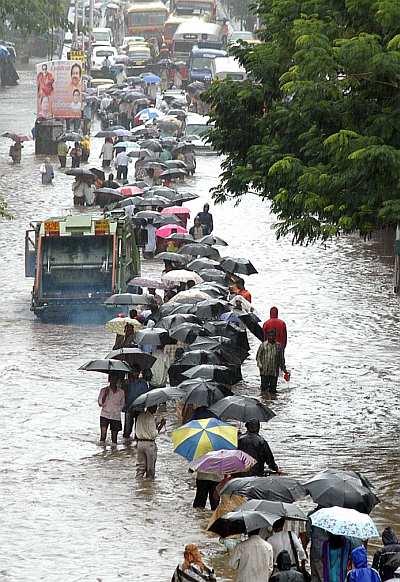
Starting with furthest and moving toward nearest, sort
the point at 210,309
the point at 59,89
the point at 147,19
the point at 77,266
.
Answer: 1. the point at 147,19
2. the point at 59,89
3. the point at 77,266
4. the point at 210,309

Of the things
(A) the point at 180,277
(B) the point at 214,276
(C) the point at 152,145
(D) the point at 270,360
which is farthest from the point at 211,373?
(C) the point at 152,145

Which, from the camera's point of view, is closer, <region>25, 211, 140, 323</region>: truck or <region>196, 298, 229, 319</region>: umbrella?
<region>196, 298, 229, 319</region>: umbrella

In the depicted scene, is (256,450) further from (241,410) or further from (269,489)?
(269,489)

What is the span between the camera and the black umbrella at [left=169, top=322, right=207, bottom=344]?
21.6 meters

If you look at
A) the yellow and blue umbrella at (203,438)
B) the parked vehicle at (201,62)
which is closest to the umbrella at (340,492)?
the yellow and blue umbrella at (203,438)

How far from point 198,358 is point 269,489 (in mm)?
6393

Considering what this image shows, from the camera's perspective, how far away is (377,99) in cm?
1948

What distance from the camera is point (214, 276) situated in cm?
2705

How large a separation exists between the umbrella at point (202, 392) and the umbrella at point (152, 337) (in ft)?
10.4

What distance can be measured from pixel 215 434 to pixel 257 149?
574cm

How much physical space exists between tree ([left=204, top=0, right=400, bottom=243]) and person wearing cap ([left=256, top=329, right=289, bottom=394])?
2.43 metres

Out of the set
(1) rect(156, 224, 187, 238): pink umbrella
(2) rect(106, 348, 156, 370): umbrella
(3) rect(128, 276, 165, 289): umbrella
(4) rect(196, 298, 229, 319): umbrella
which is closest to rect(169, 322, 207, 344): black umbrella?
(2) rect(106, 348, 156, 370): umbrella

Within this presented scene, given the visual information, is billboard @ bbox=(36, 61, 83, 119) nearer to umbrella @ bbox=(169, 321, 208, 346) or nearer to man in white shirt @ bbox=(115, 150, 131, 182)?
man in white shirt @ bbox=(115, 150, 131, 182)

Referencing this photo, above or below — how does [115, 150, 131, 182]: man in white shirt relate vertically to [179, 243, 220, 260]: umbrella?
below
